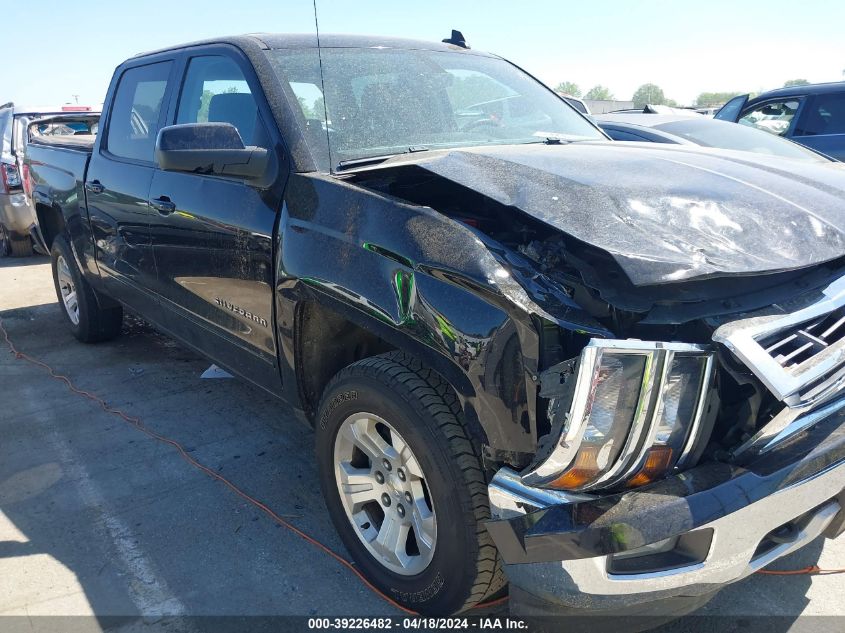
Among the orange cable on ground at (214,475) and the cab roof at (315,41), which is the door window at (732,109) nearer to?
the cab roof at (315,41)

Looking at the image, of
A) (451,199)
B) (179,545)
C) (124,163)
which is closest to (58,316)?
(124,163)

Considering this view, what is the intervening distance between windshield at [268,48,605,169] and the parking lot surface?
1.33 m

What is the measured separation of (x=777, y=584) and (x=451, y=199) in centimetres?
182

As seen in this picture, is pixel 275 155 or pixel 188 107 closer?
pixel 275 155

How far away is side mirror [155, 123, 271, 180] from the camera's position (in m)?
2.77

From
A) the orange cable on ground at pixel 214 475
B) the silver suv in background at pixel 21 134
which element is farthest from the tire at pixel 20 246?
the orange cable on ground at pixel 214 475

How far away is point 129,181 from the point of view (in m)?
3.96

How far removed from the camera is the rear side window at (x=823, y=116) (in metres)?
8.17

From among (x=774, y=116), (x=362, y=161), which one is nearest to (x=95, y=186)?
(x=362, y=161)

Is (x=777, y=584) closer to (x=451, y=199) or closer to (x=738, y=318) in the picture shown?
(x=738, y=318)

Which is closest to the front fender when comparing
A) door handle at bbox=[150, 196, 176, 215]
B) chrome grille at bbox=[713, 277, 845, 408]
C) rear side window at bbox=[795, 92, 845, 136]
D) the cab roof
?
chrome grille at bbox=[713, 277, 845, 408]

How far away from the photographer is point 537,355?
1825 millimetres

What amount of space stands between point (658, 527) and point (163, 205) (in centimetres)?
278

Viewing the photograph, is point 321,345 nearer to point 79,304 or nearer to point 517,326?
point 517,326
